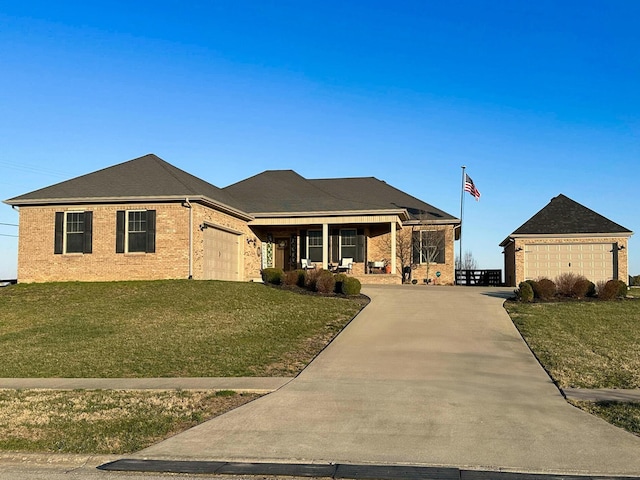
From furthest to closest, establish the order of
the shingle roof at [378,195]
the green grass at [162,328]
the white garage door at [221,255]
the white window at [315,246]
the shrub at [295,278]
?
the shingle roof at [378,195] → the white window at [315,246] → the white garage door at [221,255] → the shrub at [295,278] → the green grass at [162,328]

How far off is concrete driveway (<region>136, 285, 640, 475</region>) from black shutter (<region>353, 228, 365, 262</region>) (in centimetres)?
1589

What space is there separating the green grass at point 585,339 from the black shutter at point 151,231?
13.2 meters

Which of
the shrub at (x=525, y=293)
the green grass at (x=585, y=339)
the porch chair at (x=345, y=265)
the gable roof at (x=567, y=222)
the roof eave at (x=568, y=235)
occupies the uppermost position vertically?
the gable roof at (x=567, y=222)

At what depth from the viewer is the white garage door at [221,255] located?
26.0 m

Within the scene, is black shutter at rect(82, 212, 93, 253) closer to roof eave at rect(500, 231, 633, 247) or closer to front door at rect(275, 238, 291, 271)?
front door at rect(275, 238, 291, 271)

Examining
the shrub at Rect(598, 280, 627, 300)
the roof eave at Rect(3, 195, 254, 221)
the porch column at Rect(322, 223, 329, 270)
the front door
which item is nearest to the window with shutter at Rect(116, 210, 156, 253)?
Result: the roof eave at Rect(3, 195, 254, 221)

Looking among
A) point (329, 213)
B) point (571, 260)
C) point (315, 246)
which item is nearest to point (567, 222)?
point (571, 260)

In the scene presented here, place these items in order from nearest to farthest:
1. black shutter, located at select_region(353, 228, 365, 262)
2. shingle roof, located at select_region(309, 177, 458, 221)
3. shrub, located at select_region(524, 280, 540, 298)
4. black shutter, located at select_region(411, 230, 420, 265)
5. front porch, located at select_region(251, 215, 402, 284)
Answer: shrub, located at select_region(524, 280, 540, 298) → front porch, located at select_region(251, 215, 402, 284) → black shutter, located at select_region(353, 228, 365, 262) → shingle roof, located at select_region(309, 177, 458, 221) → black shutter, located at select_region(411, 230, 420, 265)

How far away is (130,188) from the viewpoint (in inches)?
1001

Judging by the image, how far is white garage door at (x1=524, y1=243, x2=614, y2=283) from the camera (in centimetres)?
3002

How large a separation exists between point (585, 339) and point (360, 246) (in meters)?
16.2

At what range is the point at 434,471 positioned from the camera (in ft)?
21.2

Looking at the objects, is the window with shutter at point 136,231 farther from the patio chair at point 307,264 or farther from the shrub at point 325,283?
the patio chair at point 307,264

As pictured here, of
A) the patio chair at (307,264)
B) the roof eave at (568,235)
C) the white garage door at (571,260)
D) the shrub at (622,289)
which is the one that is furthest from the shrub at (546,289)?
the patio chair at (307,264)
